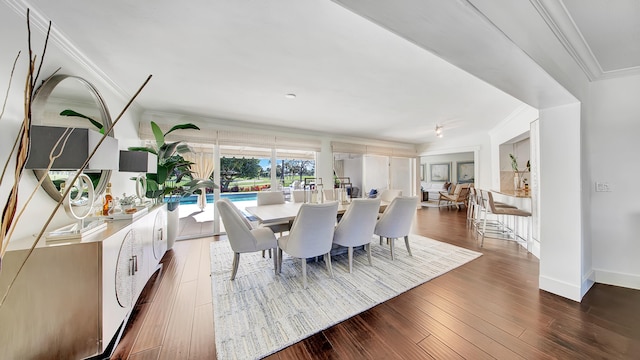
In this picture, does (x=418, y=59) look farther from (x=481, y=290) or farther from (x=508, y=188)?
(x=508, y=188)

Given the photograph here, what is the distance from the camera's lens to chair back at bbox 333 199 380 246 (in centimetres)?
269

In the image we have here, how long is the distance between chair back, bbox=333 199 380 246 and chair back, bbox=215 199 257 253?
1.03 m

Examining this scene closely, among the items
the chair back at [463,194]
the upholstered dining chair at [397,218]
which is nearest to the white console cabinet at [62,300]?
the upholstered dining chair at [397,218]

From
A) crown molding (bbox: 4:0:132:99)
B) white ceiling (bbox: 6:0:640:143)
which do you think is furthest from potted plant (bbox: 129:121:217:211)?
crown molding (bbox: 4:0:132:99)

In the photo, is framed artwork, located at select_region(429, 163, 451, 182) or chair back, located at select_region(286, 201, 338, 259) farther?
framed artwork, located at select_region(429, 163, 451, 182)

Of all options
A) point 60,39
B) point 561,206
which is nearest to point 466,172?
point 561,206

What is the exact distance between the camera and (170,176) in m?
3.45

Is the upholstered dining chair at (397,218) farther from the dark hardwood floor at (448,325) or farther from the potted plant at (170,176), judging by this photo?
the potted plant at (170,176)

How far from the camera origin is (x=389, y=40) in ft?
6.44

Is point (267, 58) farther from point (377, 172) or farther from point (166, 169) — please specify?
point (377, 172)

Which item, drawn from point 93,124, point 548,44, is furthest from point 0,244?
point 548,44

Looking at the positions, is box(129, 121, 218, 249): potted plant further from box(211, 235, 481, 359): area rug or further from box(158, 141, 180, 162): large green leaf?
box(211, 235, 481, 359): area rug

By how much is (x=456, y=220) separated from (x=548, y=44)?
4.94m

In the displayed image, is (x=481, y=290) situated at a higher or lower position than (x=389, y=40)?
lower
